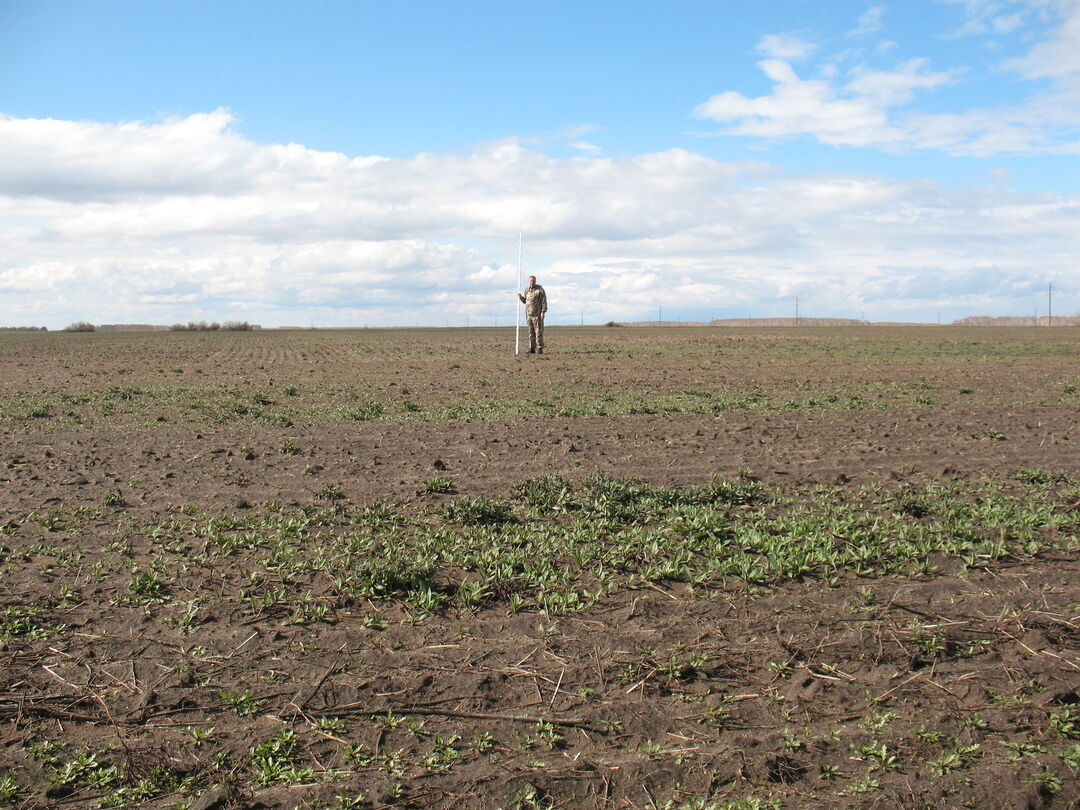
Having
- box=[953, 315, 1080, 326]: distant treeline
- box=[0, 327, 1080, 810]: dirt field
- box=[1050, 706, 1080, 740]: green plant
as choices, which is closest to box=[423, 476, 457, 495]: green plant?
box=[0, 327, 1080, 810]: dirt field

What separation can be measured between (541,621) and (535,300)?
21.2m

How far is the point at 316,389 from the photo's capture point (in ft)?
52.8

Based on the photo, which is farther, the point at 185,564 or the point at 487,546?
the point at 487,546

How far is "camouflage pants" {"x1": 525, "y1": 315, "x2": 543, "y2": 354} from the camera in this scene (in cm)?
2581

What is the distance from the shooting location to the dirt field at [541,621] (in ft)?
11.0

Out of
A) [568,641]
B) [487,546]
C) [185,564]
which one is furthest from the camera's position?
[487,546]

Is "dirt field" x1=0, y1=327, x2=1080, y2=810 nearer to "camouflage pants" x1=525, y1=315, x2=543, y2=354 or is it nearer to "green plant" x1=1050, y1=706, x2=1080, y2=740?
"green plant" x1=1050, y1=706, x2=1080, y2=740

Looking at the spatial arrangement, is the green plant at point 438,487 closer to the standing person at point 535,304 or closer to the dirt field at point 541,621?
the dirt field at point 541,621

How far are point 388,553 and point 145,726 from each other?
215cm

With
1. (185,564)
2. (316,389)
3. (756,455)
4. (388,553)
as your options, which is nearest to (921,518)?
(756,455)

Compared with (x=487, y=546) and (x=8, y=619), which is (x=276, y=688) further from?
(x=487, y=546)

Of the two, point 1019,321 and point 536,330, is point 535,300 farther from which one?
point 1019,321

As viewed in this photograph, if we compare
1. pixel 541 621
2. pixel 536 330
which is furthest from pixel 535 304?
pixel 541 621

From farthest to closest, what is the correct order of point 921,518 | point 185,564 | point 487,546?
point 921,518, point 487,546, point 185,564
